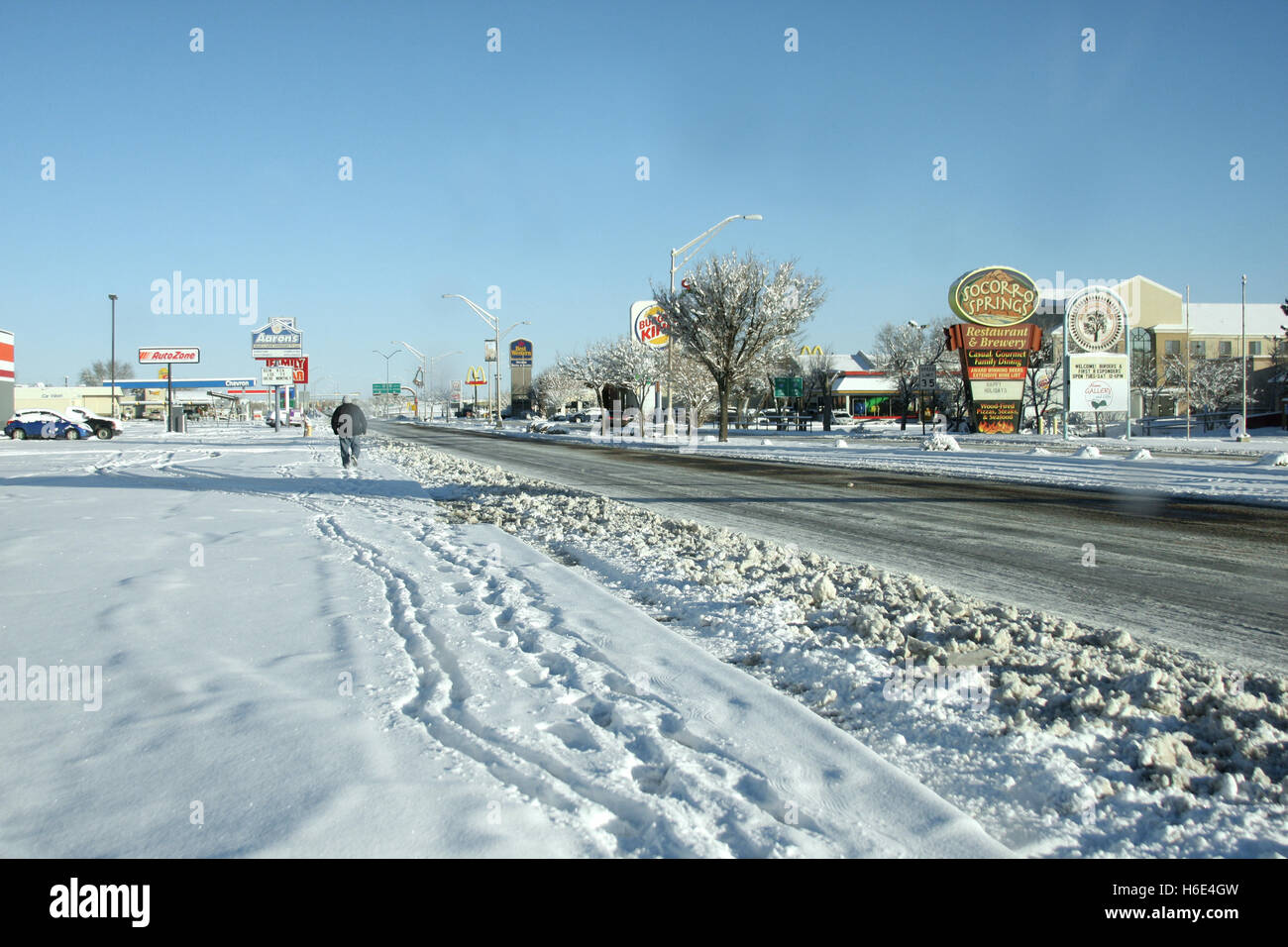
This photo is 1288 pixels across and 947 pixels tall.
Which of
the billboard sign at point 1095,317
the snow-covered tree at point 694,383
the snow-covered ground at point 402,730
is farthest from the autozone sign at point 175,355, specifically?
the snow-covered ground at point 402,730

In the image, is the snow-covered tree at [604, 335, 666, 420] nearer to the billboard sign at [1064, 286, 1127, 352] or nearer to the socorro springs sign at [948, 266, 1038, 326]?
the socorro springs sign at [948, 266, 1038, 326]

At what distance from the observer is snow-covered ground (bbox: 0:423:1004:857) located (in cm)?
269

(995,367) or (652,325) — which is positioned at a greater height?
(652,325)

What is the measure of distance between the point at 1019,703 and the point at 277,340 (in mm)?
53282

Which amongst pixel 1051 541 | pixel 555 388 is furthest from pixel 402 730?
pixel 555 388

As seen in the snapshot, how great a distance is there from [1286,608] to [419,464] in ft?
65.5

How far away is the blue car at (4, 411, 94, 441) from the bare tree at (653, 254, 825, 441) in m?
31.1

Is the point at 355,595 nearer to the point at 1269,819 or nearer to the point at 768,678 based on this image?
the point at 768,678

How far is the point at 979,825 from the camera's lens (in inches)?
111

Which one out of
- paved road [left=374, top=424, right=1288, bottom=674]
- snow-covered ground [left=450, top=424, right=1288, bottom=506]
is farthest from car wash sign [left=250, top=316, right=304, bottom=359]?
paved road [left=374, top=424, right=1288, bottom=674]

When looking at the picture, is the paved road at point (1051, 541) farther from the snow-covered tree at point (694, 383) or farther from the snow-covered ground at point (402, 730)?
the snow-covered tree at point (694, 383)

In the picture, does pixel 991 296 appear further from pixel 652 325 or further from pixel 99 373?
pixel 99 373

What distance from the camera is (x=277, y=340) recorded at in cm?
5003
